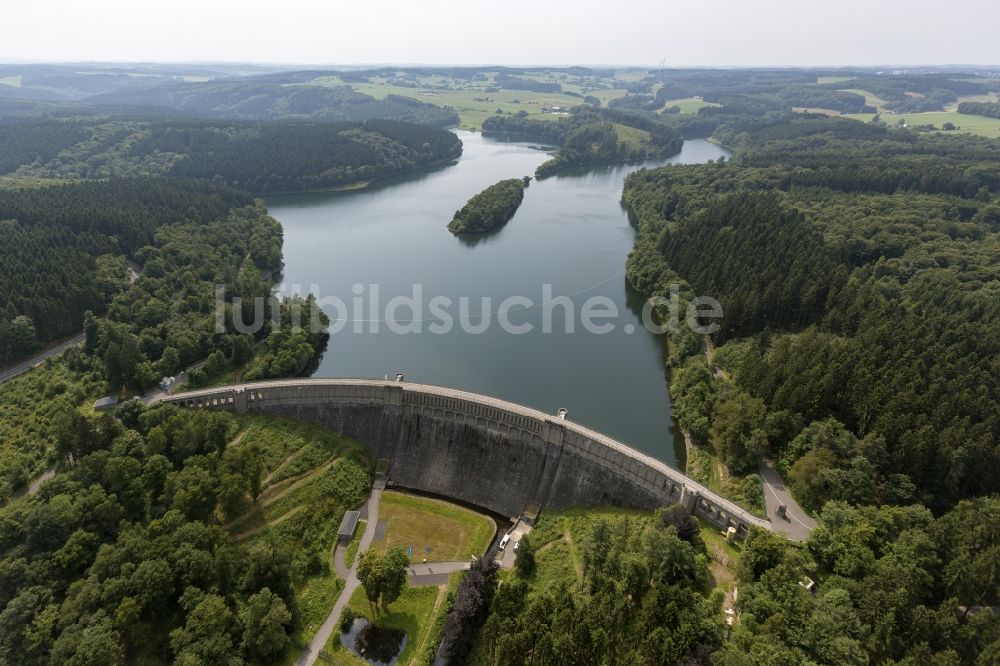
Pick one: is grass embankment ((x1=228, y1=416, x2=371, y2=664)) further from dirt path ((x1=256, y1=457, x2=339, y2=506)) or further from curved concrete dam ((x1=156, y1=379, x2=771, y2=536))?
curved concrete dam ((x1=156, y1=379, x2=771, y2=536))

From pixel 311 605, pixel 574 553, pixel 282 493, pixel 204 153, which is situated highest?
pixel 204 153

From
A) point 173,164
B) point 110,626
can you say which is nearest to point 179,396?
point 110,626

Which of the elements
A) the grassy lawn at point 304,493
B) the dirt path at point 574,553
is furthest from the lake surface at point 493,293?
the grassy lawn at point 304,493

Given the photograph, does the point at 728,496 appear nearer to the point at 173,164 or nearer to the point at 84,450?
the point at 84,450

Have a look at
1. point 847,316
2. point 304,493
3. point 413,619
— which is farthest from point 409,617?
point 847,316

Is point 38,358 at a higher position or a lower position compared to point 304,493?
higher

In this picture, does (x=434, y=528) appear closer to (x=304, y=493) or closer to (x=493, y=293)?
(x=304, y=493)

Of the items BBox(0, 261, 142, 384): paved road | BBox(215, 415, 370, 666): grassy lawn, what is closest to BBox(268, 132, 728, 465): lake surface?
BBox(215, 415, 370, 666): grassy lawn
